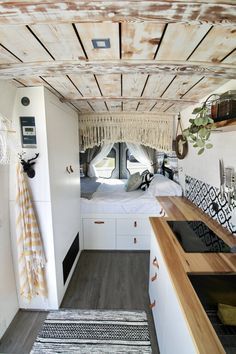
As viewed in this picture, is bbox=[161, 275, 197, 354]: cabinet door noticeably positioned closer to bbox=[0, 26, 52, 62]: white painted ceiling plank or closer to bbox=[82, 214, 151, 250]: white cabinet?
bbox=[0, 26, 52, 62]: white painted ceiling plank

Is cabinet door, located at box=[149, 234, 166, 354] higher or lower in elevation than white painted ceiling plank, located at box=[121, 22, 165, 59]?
lower

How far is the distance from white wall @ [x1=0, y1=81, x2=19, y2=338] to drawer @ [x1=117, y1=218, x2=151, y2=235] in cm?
165

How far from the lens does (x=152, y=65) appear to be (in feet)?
4.10

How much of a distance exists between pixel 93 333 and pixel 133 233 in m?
1.54

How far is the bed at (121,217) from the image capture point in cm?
320

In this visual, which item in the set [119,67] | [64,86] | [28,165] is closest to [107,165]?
[28,165]

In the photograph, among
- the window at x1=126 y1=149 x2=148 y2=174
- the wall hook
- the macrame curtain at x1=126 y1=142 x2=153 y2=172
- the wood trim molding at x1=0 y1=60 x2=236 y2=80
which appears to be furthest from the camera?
the window at x1=126 y1=149 x2=148 y2=174

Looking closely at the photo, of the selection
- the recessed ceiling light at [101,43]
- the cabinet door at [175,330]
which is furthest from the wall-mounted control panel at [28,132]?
the cabinet door at [175,330]

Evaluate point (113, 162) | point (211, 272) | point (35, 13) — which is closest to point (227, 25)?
point (35, 13)

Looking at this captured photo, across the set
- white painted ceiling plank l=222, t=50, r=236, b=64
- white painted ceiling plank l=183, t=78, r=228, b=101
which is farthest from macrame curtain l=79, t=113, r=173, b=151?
white painted ceiling plank l=222, t=50, r=236, b=64

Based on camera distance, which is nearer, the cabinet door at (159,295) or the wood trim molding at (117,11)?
the wood trim molding at (117,11)

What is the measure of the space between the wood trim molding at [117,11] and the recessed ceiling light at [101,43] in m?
0.20

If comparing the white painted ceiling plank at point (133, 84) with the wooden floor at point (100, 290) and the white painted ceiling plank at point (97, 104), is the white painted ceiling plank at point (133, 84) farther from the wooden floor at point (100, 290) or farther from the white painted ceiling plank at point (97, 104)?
the wooden floor at point (100, 290)

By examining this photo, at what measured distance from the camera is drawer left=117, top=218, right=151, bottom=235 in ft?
10.6
